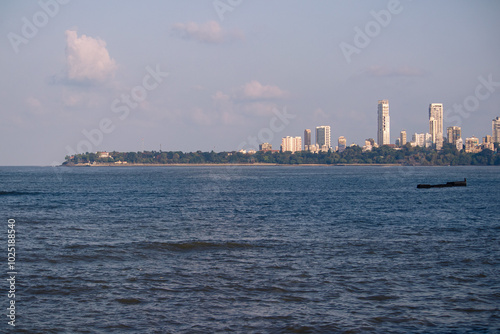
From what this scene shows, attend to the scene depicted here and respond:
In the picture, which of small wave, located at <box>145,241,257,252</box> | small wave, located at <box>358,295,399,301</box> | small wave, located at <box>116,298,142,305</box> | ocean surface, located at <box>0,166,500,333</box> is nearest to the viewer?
ocean surface, located at <box>0,166,500,333</box>

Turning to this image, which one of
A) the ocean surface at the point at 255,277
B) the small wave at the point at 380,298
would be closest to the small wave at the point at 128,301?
the ocean surface at the point at 255,277

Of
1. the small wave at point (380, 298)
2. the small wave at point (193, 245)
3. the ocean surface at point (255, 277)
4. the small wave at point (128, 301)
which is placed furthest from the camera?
the small wave at point (193, 245)

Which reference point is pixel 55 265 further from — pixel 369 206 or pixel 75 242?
pixel 369 206

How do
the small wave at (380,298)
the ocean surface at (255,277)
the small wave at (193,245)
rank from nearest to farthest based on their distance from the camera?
the ocean surface at (255,277), the small wave at (380,298), the small wave at (193,245)

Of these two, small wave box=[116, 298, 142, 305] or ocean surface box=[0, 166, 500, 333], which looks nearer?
ocean surface box=[0, 166, 500, 333]

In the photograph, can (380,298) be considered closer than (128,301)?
No

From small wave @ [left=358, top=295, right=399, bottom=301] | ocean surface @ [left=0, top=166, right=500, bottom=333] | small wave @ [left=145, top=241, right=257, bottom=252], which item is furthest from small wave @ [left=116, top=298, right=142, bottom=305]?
small wave @ [left=145, top=241, right=257, bottom=252]

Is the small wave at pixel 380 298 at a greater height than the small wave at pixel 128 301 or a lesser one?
lesser

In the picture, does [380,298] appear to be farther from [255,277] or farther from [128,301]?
[128,301]

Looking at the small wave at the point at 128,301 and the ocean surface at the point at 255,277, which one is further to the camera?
the small wave at the point at 128,301

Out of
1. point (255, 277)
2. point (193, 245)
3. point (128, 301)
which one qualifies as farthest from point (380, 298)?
point (193, 245)

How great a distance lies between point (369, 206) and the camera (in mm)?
60344

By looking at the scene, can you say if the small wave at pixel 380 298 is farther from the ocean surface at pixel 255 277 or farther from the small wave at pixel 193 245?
the small wave at pixel 193 245

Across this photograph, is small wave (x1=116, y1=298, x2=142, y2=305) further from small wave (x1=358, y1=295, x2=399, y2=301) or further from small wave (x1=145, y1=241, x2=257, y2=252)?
Result: small wave (x1=145, y1=241, x2=257, y2=252)
